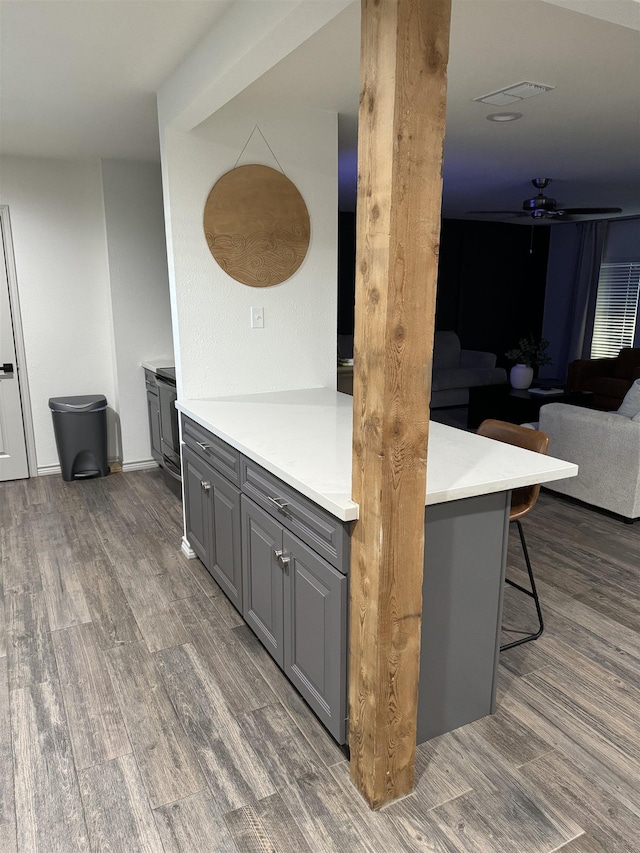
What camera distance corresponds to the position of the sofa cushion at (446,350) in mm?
7469

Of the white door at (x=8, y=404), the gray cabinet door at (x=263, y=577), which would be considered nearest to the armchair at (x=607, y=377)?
the gray cabinet door at (x=263, y=577)

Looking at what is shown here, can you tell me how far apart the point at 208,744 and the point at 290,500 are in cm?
84

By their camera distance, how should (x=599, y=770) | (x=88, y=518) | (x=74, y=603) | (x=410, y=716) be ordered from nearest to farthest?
1. (x=410, y=716)
2. (x=599, y=770)
3. (x=74, y=603)
4. (x=88, y=518)

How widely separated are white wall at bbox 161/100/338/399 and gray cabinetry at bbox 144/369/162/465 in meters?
1.32

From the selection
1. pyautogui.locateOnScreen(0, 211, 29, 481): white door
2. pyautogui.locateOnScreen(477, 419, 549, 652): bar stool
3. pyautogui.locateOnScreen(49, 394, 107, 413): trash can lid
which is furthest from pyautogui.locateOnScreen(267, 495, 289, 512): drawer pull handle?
pyautogui.locateOnScreen(0, 211, 29, 481): white door

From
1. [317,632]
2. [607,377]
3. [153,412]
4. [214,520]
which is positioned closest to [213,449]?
[214,520]

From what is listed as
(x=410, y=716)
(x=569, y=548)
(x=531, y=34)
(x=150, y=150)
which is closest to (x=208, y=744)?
(x=410, y=716)

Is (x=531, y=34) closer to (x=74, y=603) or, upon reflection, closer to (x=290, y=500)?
(x=290, y=500)

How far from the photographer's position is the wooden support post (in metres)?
1.36

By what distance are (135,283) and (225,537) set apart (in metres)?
2.72

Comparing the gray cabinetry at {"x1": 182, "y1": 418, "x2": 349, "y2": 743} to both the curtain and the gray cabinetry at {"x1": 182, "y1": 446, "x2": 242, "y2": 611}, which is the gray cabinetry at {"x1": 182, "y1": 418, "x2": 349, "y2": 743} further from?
the curtain

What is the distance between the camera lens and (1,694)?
7.40 ft

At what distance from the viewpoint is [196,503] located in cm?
311

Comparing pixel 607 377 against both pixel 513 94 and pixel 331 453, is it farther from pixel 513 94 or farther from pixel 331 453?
pixel 331 453
